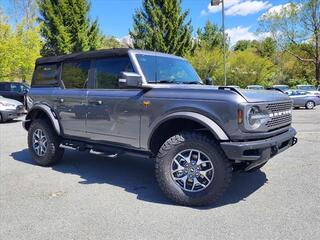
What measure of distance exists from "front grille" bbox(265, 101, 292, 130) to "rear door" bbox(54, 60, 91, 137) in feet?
9.23

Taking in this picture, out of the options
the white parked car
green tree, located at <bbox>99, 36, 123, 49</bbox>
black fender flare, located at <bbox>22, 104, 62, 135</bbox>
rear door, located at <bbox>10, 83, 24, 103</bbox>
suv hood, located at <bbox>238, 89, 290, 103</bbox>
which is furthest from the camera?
green tree, located at <bbox>99, 36, 123, 49</bbox>

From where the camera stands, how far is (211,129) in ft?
14.2

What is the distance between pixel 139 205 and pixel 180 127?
1156 millimetres

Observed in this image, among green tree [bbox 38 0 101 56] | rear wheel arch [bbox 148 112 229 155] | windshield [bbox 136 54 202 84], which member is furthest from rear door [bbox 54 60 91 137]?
green tree [bbox 38 0 101 56]

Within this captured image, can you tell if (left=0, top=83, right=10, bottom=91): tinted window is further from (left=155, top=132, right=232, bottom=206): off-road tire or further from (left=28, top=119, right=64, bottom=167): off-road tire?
(left=155, top=132, right=232, bottom=206): off-road tire

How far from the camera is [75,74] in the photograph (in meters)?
6.26

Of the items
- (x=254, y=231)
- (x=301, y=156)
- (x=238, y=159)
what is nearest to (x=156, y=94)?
(x=238, y=159)

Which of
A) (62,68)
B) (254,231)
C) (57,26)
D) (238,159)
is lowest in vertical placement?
(254,231)

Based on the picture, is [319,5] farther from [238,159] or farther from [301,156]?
[238,159]

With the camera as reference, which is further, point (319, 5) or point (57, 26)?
point (319, 5)

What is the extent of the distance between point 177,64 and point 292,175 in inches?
99.5

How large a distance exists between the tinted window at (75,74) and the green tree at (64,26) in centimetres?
2640

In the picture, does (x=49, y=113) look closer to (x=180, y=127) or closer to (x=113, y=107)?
(x=113, y=107)

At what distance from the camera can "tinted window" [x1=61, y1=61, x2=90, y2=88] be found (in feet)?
19.7
